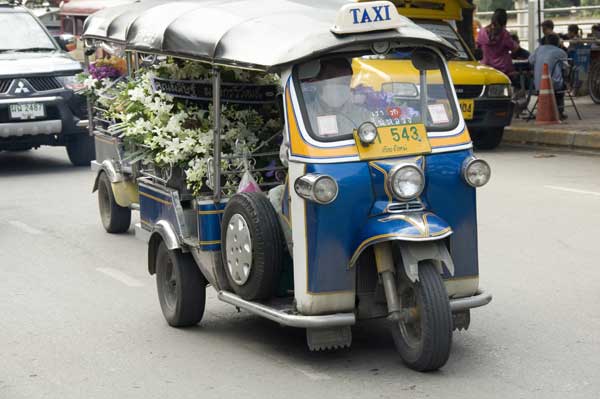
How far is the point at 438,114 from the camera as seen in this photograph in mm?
6402

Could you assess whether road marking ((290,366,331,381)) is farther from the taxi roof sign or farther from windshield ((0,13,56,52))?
windshield ((0,13,56,52))

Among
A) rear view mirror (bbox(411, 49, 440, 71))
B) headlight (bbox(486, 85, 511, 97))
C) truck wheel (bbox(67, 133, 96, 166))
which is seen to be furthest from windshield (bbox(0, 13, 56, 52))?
rear view mirror (bbox(411, 49, 440, 71))

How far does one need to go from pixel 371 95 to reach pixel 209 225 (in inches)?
50.2

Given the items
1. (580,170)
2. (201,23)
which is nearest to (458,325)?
(201,23)

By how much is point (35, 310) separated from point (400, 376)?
3.00 meters

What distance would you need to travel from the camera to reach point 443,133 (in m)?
6.29

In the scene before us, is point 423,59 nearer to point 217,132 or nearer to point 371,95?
point 371,95

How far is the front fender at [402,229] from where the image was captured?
5.86 m

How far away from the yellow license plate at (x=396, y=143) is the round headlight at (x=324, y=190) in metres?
0.26

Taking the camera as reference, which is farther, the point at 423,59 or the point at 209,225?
the point at 209,225

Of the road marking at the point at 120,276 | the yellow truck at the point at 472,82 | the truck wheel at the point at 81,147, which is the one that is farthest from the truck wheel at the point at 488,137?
the road marking at the point at 120,276

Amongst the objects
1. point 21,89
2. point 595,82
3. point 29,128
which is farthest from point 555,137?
point 21,89

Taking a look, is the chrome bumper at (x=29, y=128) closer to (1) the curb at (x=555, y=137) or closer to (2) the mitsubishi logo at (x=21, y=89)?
(2) the mitsubishi logo at (x=21, y=89)

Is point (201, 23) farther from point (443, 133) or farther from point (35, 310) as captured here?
point (35, 310)
